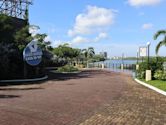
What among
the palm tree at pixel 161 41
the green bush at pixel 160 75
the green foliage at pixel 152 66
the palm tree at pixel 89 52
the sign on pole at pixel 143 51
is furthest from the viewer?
the palm tree at pixel 89 52

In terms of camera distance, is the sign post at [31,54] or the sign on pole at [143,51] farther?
the sign on pole at [143,51]

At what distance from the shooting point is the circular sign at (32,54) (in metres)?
30.6

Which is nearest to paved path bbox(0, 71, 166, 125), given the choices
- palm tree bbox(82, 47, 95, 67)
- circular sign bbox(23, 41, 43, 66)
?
circular sign bbox(23, 41, 43, 66)

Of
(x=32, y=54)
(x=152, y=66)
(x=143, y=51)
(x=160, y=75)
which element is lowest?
(x=160, y=75)

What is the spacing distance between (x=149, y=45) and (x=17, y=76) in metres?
12.1

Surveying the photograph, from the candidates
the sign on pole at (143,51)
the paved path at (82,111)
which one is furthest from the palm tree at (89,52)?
the paved path at (82,111)

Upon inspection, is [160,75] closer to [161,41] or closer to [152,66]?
[152,66]

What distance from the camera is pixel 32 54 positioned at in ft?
102

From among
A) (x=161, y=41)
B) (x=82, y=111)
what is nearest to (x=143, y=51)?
(x=161, y=41)

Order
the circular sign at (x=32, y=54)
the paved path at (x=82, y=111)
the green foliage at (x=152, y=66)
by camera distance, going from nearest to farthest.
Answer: the paved path at (x=82, y=111)
the circular sign at (x=32, y=54)
the green foliage at (x=152, y=66)

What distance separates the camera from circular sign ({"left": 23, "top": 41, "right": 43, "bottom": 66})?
30594 millimetres

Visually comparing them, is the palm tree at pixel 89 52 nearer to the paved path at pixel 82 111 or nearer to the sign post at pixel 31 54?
the sign post at pixel 31 54

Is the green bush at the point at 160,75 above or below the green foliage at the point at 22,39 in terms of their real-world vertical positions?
below

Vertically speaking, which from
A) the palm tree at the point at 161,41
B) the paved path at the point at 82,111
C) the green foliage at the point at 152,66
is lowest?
the paved path at the point at 82,111
